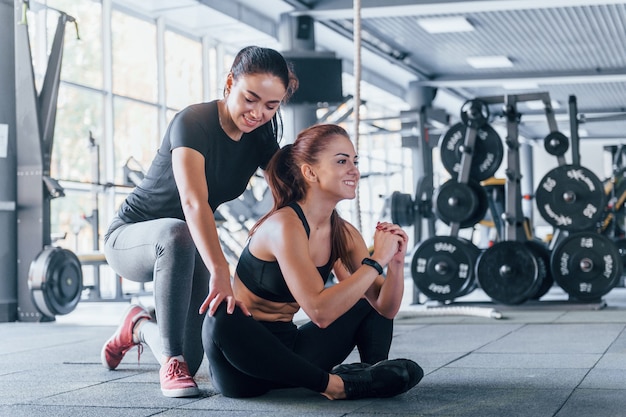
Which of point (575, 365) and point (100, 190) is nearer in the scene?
point (575, 365)

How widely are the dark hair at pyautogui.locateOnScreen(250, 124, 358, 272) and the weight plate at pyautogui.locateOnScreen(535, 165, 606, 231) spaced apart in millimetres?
3267

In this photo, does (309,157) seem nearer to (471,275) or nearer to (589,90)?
(471,275)

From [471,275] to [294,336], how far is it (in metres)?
3.33

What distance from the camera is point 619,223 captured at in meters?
7.49

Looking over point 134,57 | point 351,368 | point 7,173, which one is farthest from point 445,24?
point 351,368

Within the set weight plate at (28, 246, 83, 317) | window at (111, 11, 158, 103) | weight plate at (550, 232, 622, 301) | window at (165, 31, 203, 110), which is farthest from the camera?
window at (165, 31, 203, 110)

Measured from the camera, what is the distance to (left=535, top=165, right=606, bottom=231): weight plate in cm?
517

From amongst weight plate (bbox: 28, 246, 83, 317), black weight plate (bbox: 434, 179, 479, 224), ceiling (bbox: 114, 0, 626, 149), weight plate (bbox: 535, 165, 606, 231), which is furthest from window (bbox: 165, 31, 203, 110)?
weight plate (bbox: 535, 165, 606, 231)

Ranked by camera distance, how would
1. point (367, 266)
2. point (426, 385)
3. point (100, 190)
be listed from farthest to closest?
point (100, 190), point (426, 385), point (367, 266)

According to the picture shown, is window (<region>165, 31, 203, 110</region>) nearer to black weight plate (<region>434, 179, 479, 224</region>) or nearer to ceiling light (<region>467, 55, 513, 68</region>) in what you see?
ceiling light (<region>467, 55, 513, 68</region>)

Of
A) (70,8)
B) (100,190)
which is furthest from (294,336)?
(70,8)

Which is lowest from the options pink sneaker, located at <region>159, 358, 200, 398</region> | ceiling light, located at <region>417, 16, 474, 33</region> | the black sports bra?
pink sneaker, located at <region>159, 358, 200, 398</region>

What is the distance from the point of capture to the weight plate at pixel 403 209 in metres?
5.90

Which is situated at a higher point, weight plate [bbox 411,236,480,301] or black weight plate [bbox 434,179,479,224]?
black weight plate [bbox 434,179,479,224]
